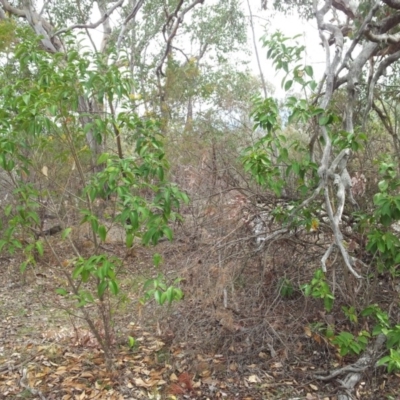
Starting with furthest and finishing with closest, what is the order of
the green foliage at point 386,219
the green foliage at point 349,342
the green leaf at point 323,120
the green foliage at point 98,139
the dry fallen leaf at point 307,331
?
the dry fallen leaf at point 307,331 → the green leaf at point 323,120 → the green foliage at point 349,342 → the green foliage at point 386,219 → the green foliage at point 98,139

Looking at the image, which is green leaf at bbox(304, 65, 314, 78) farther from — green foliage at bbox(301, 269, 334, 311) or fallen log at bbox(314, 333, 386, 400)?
fallen log at bbox(314, 333, 386, 400)

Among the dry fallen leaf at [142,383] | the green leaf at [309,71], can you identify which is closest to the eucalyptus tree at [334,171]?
the green leaf at [309,71]

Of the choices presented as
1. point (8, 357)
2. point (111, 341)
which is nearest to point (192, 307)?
point (111, 341)

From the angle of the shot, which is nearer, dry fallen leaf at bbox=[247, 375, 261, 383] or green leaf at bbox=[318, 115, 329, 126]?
green leaf at bbox=[318, 115, 329, 126]

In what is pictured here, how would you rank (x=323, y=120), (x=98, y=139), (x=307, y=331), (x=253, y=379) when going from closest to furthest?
(x=98, y=139), (x=323, y=120), (x=253, y=379), (x=307, y=331)

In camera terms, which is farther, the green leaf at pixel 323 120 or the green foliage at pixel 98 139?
the green leaf at pixel 323 120

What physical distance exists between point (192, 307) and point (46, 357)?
4.46 feet

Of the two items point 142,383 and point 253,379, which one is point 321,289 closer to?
point 253,379

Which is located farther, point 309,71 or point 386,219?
point 309,71

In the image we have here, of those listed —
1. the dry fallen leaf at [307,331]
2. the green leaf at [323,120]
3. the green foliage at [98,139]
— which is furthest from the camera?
the dry fallen leaf at [307,331]

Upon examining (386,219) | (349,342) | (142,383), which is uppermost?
(386,219)

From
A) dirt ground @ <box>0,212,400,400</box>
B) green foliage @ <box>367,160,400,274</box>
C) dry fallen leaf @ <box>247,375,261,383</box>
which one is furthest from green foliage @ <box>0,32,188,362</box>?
green foliage @ <box>367,160,400,274</box>

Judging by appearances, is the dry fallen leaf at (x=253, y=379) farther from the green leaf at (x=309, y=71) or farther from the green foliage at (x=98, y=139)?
the green leaf at (x=309, y=71)

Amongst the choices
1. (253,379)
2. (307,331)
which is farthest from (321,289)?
(253,379)
